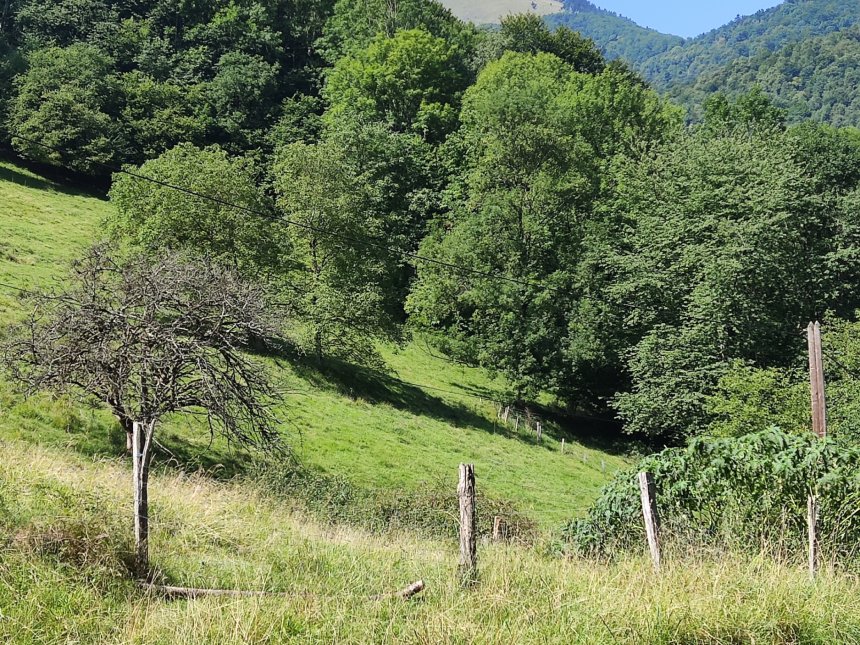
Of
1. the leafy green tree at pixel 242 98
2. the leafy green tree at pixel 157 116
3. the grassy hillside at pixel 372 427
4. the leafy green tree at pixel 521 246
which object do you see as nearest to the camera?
the grassy hillside at pixel 372 427

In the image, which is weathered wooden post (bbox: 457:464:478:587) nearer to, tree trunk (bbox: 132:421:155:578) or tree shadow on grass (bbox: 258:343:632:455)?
tree trunk (bbox: 132:421:155:578)

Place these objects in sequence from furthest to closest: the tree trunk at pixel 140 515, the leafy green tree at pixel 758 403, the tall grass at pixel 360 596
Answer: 1. the leafy green tree at pixel 758 403
2. the tree trunk at pixel 140 515
3. the tall grass at pixel 360 596

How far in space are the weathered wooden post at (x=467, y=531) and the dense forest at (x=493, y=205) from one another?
2040 centimetres

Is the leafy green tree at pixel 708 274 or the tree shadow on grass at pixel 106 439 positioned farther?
the leafy green tree at pixel 708 274

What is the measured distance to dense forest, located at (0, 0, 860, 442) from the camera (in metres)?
29.6

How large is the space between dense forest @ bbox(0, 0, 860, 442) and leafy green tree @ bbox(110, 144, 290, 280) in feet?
0.33

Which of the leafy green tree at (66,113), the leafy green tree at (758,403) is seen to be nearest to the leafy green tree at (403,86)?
the leafy green tree at (66,113)

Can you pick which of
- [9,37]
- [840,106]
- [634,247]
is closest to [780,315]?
[634,247]

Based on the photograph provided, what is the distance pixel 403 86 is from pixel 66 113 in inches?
936

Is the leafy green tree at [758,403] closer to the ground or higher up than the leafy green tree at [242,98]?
closer to the ground

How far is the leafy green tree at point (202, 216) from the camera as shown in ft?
89.4

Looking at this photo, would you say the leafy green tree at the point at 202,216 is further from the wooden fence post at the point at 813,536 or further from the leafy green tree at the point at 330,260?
the wooden fence post at the point at 813,536

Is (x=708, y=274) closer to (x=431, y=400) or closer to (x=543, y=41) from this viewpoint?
(x=431, y=400)

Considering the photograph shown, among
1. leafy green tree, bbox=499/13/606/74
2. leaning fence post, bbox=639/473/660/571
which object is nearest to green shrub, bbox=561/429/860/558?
leaning fence post, bbox=639/473/660/571
